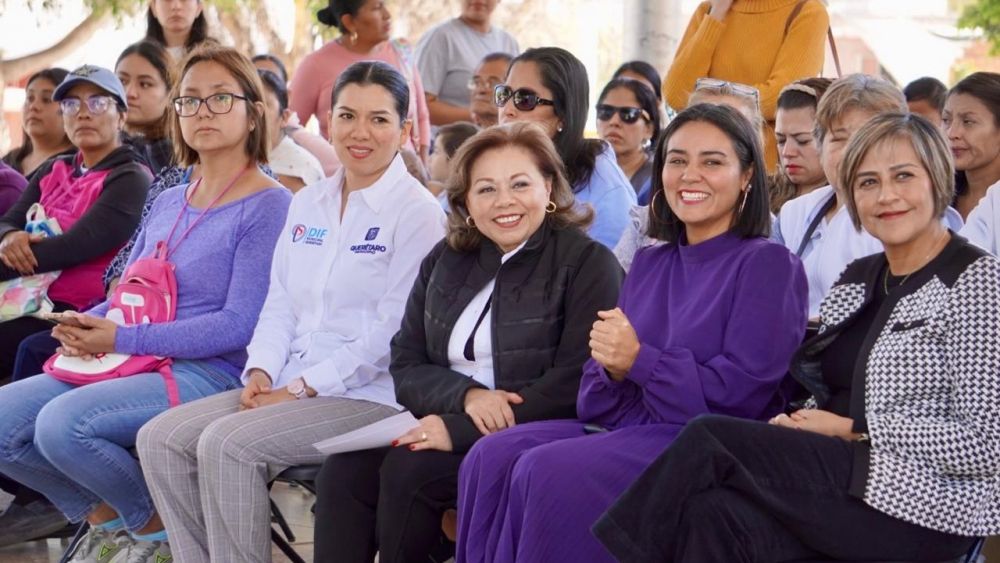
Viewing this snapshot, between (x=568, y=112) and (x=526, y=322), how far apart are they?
1111 mm

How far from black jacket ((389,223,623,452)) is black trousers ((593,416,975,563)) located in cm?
80

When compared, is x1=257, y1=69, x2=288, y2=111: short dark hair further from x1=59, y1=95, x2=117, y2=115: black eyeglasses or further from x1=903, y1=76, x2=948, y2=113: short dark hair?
x1=903, y1=76, x2=948, y2=113: short dark hair

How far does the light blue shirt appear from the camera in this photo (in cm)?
459

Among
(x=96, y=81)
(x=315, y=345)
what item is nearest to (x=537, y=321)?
(x=315, y=345)

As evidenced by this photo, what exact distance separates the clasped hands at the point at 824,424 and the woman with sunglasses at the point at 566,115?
155cm

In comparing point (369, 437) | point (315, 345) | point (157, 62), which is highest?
point (157, 62)

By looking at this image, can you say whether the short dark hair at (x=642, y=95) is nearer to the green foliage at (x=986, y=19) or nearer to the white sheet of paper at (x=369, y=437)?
the white sheet of paper at (x=369, y=437)

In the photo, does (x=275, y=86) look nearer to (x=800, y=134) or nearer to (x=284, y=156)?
(x=284, y=156)

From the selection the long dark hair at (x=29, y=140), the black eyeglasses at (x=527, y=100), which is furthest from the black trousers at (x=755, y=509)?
the long dark hair at (x=29, y=140)

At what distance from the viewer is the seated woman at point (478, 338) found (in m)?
3.71

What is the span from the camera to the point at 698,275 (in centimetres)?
357

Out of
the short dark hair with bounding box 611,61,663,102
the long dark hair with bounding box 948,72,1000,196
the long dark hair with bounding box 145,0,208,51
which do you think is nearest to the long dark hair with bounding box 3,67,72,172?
the long dark hair with bounding box 145,0,208,51

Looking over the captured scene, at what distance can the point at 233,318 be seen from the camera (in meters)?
4.58

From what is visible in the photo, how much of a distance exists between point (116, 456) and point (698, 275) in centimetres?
204
